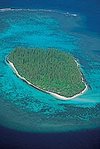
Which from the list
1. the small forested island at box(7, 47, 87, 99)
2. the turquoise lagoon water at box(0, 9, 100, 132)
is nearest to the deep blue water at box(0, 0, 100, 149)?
the turquoise lagoon water at box(0, 9, 100, 132)

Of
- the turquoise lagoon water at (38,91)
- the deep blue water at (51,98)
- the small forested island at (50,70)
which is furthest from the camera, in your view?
the small forested island at (50,70)

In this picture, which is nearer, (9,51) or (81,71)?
(81,71)

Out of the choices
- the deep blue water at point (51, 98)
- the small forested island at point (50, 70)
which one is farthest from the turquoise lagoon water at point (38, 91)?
the small forested island at point (50, 70)

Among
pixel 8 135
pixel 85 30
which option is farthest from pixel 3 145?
pixel 85 30

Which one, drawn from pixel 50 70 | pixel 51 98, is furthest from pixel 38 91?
pixel 50 70

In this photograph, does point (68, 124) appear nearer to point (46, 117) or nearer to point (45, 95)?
point (46, 117)

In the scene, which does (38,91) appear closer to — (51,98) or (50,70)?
(51,98)

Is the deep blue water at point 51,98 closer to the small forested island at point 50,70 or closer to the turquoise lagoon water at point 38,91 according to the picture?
the turquoise lagoon water at point 38,91
